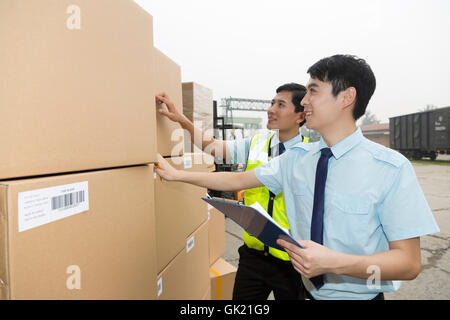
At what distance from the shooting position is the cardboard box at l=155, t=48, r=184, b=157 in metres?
1.21

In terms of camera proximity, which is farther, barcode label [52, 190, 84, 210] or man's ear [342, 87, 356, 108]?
man's ear [342, 87, 356, 108]

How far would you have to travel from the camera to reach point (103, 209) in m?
0.77

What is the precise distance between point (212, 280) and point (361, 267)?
68.0 inches

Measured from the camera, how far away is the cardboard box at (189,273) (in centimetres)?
132

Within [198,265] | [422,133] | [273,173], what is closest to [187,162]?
[273,173]

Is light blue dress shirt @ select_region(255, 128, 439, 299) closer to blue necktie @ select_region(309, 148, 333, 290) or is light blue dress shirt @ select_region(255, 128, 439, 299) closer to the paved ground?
blue necktie @ select_region(309, 148, 333, 290)

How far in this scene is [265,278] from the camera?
5.49ft

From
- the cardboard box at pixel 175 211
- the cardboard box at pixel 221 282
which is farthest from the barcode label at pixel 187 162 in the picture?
the cardboard box at pixel 221 282

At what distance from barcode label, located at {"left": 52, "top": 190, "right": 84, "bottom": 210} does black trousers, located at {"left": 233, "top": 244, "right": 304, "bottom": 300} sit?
1.33 m

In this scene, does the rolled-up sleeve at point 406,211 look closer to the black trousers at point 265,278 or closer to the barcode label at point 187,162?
the black trousers at point 265,278

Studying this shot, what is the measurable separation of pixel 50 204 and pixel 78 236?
13 cm

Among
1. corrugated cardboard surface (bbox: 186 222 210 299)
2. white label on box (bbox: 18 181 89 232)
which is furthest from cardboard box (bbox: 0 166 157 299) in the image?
corrugated cardboard surface (bbox: 186 222 210 299)
